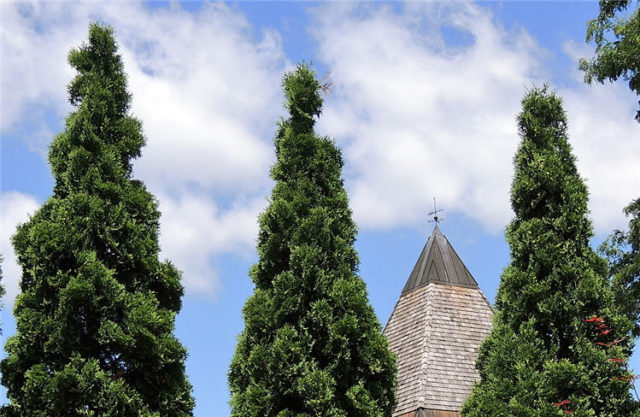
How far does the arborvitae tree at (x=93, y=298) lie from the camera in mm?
8859

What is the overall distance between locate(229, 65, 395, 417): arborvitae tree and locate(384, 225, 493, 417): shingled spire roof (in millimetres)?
4168

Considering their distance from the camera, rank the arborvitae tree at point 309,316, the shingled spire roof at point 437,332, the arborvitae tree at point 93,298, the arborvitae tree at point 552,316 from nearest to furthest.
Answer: the arborvitae tree at point 93,298 → the arborvitae tree at point 552,316 → the arborvitae tree at point 309,316 → the shingled spire roof at point 437,332

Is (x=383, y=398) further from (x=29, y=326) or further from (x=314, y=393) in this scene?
(x=29, y=326)

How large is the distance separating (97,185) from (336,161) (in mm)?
3643

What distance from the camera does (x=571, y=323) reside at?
9742 millimetres

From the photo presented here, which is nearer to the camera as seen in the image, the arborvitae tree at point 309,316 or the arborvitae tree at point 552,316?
the arborvitae tree at point 552,316

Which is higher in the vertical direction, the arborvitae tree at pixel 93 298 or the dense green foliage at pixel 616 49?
the dense green foliage at pixel 616 49

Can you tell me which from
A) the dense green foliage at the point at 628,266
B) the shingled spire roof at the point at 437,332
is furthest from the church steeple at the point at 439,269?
the dense green foliage at the point at 628,266

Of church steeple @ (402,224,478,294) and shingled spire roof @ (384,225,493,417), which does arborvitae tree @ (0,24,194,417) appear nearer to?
shingled spire roof @ (384,225,493,417)

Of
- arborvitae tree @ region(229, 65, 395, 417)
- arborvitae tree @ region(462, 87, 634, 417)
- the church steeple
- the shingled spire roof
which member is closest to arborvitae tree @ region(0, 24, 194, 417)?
arborvitae tree @ region(229, 65, 395, 417)

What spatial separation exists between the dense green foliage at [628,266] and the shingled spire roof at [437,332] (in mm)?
3433

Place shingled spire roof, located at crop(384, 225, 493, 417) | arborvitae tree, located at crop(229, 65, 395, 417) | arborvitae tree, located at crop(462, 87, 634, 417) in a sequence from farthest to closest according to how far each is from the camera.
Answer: shingled spire roof, located at crop(384, 225, 493, 417), arborvitae tree, located at crop(229, 65, 395, 417), arborvitae tree, located at crop(462, 87, 634, 417)

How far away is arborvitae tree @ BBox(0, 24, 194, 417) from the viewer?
8.86m

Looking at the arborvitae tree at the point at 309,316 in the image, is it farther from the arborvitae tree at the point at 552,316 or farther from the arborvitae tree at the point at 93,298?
the arborvitae tree at the point at 552,316
